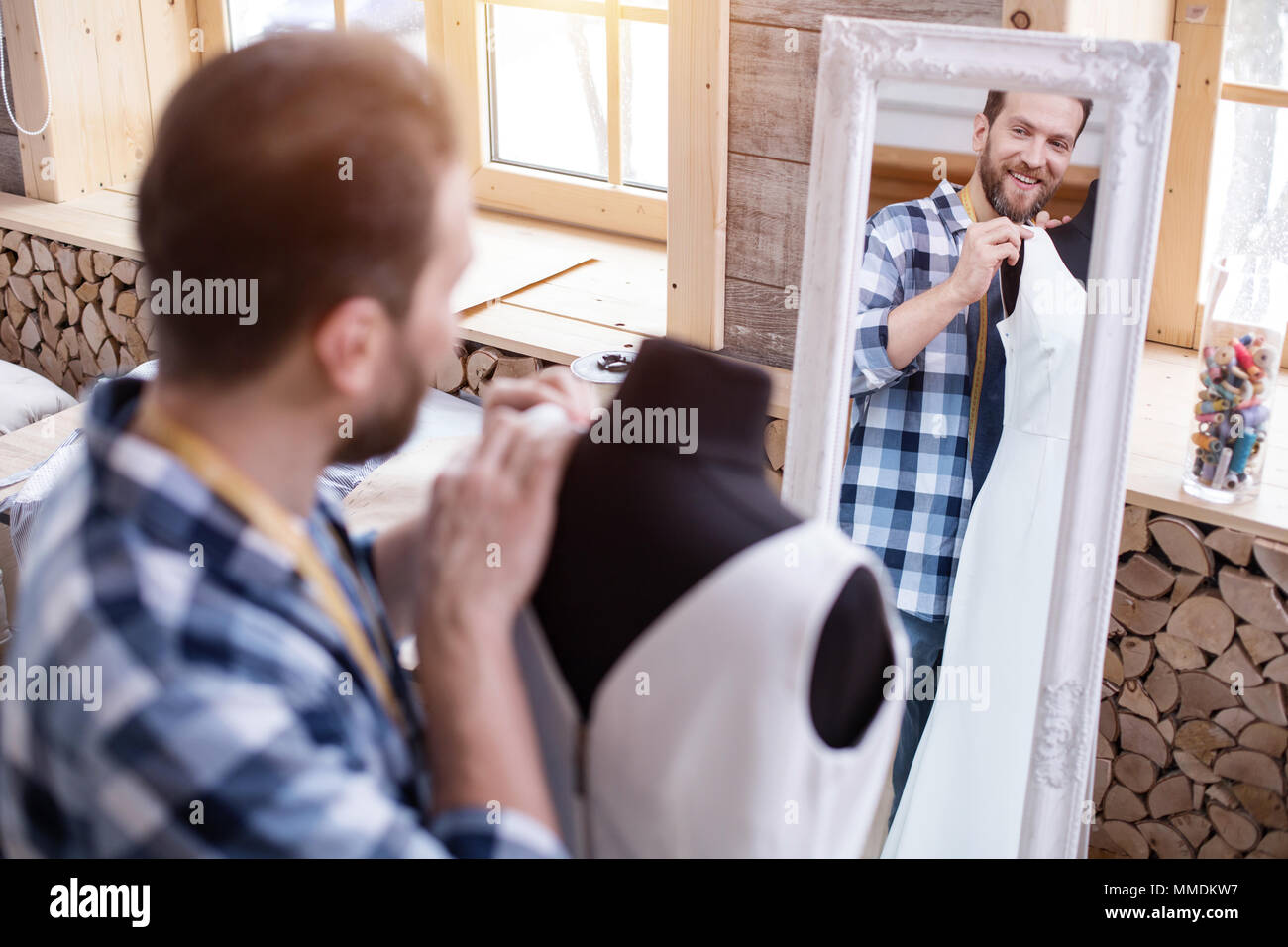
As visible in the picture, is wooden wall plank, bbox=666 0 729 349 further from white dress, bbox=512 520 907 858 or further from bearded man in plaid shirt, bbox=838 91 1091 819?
white dress, bbox=512 520 907 858

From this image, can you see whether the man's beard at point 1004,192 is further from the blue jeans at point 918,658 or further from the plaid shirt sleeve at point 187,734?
the plaid shirt sleeve at point 187,734

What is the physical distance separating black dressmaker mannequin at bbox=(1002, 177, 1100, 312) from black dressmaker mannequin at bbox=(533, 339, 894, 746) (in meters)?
0.79

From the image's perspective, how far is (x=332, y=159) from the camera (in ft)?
2.31

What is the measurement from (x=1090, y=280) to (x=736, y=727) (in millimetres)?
873

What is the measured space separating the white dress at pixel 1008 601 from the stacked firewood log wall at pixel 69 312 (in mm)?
2154

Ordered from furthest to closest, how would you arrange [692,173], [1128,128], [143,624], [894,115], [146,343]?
[146,343] → [692,173] → [894,115] → [1128,128] → [143,624]

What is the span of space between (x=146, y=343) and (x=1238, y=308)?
96.3 inches

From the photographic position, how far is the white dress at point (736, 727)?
775 millimetres

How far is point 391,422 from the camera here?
79 centimetres

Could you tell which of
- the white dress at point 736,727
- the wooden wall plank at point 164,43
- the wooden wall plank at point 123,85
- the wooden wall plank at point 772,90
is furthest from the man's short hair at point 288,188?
the wooden wall plank at point 164,43

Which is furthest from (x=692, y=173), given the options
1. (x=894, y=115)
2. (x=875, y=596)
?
(x=875, y=596)

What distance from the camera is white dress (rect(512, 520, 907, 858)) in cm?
77

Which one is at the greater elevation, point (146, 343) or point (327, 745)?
point (327, 745)
